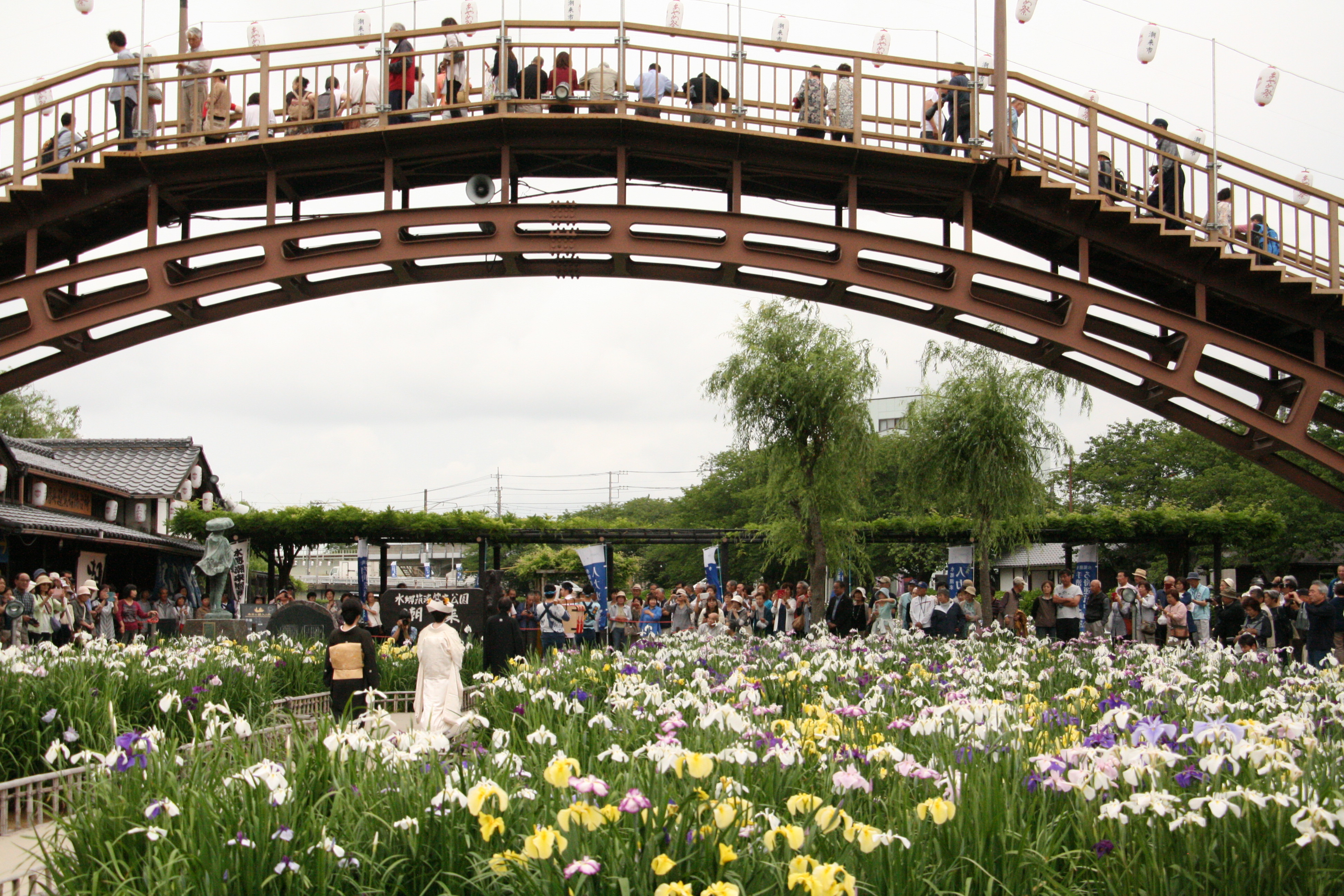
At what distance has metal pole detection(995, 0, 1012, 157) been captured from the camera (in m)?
15.1

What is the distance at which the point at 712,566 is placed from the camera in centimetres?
3186

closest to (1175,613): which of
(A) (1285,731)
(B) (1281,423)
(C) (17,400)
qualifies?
(B) (1281,423)

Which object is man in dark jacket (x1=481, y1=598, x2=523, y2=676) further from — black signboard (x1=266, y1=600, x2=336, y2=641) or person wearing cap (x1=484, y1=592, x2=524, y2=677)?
black signboard (x1=266, y1=600, x2=336, y2=641)

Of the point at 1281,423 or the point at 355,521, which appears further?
the point at 355,521

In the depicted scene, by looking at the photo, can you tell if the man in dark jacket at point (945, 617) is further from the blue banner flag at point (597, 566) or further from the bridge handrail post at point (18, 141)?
the blue banner flag at point (597, 566)

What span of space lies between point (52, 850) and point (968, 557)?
27169 mm

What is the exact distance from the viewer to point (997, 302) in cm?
1539

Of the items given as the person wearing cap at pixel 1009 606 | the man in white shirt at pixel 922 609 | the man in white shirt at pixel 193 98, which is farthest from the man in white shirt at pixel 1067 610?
the man in white shirt at pixel 193 98

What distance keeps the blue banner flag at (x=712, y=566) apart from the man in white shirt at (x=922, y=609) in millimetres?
13484

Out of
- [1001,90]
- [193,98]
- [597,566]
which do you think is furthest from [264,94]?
[597,566]

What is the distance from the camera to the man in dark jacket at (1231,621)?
14.6m

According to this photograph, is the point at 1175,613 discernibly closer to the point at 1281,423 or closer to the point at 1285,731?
the point at 1281,423

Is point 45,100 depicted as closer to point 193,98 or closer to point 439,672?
point 193,98

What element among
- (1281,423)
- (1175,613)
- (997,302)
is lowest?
(1175,613)
